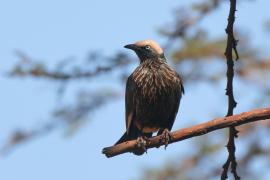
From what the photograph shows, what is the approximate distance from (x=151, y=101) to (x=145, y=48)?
2.59 feet

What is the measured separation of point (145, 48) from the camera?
23.9 ft

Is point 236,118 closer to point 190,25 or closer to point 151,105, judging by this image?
point 151,105

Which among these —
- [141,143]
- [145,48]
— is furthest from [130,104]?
[141,143]

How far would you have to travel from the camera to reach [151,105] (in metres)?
6.69

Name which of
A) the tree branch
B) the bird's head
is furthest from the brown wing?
the tree branch

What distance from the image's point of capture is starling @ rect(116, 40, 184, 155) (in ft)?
22.0

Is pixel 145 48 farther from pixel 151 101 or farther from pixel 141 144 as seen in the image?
pixel 141 144

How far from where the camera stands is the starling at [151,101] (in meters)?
6.71

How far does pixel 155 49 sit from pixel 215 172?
11.5 ft

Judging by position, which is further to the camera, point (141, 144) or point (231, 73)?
point (141, 144)

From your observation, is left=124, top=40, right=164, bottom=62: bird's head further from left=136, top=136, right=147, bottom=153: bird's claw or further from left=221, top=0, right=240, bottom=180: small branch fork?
left=221, top=0, right=240, bottom=180: small branch fork

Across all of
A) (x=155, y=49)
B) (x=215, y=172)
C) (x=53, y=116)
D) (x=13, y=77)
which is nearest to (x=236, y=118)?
(x=155, y=49)

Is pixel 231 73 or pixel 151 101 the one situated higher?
pixel 151 101

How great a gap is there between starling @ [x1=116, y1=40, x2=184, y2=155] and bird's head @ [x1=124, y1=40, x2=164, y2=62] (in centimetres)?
28
